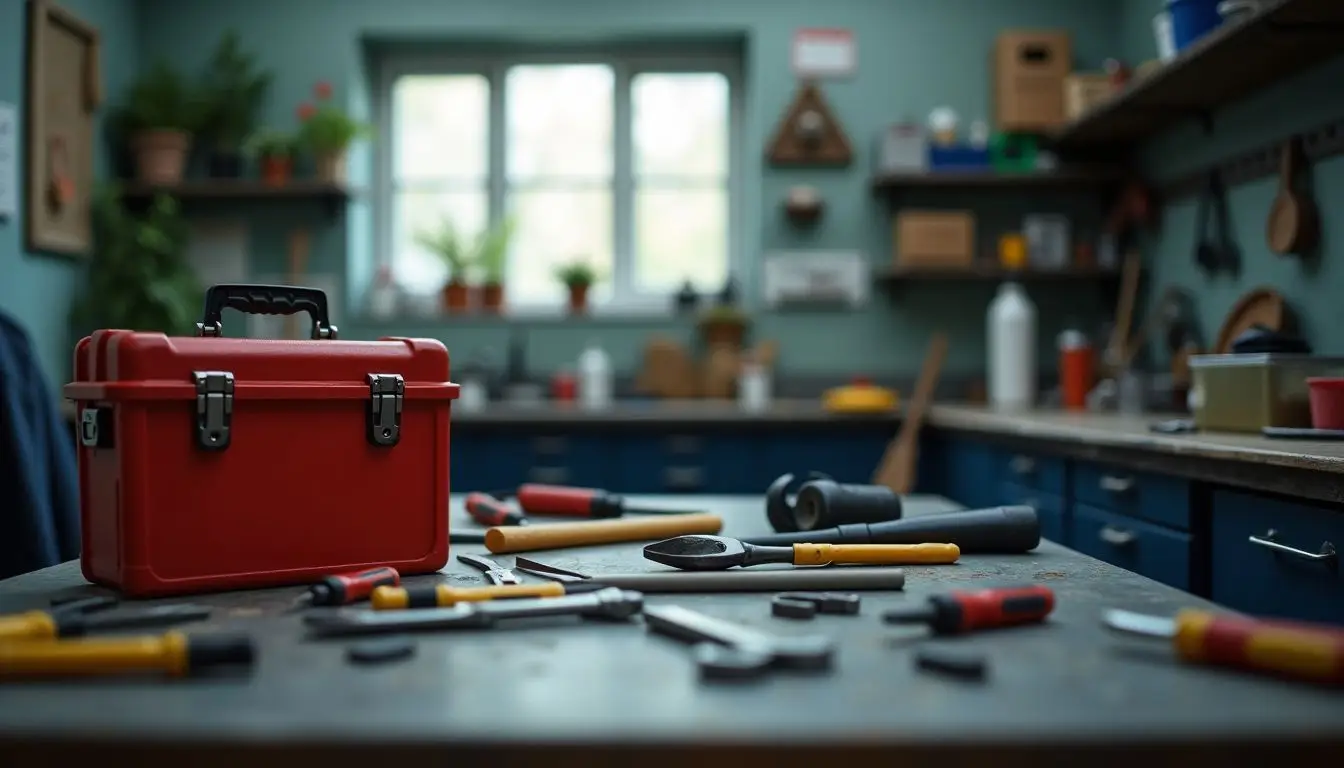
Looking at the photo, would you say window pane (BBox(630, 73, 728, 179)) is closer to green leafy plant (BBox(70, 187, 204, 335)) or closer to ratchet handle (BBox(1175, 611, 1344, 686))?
green leafy plant (BBox(70, 187, 204, 335))

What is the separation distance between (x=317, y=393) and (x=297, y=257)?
417 centimetres

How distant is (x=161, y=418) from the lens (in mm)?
1170

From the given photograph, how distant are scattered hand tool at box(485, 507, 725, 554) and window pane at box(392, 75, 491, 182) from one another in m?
4.16

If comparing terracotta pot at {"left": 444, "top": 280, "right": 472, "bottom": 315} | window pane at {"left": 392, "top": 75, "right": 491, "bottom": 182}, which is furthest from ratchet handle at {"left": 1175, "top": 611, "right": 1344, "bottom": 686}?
window pane at {"left": 392, "top": 75, "right": 491, "bottom": 182}

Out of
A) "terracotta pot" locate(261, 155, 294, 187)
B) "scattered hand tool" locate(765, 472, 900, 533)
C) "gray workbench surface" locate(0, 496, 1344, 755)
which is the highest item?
"terracotta pot" locate(261, 155, 294, 187)

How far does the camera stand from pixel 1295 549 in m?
2.04

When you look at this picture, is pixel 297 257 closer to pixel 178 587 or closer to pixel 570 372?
pixel 570 372

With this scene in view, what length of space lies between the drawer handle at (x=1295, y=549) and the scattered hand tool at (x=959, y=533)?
0.83m

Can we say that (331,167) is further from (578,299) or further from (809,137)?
(809,137)

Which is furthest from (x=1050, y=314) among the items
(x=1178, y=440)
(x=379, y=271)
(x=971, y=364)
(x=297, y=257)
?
(x=297, y=257)

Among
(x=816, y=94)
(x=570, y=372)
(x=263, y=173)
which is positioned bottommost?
(x=570, y=372)

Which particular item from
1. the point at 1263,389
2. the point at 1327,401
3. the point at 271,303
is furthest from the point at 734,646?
the point at 1263,389

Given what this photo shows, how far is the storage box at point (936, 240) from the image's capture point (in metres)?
4.93

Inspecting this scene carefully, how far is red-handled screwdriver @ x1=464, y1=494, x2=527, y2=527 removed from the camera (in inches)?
68.3
